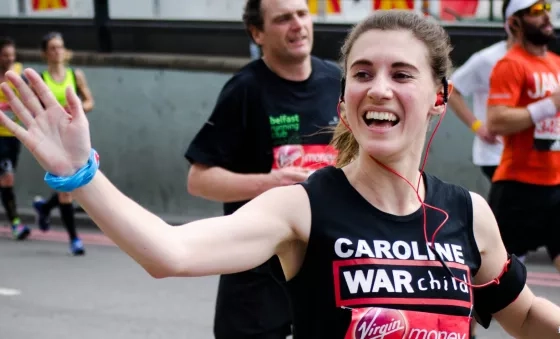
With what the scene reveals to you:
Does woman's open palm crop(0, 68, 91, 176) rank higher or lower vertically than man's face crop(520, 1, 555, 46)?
higher

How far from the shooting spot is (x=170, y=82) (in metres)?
11.4

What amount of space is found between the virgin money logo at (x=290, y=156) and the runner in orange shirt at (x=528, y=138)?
163 centimetres

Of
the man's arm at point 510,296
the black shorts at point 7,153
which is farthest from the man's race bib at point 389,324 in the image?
the black shorts at point 7,153

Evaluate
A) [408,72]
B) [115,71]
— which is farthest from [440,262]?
[115,71]

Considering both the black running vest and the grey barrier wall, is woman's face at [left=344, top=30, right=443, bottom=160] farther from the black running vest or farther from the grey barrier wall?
the grey barrier wall

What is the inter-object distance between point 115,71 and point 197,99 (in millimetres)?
1207

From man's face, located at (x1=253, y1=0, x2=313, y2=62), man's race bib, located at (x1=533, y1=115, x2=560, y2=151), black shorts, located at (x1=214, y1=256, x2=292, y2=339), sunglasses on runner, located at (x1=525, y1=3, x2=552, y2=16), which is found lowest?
black shorts, located at (x1=214, y1=256, x2=292, y2=339)

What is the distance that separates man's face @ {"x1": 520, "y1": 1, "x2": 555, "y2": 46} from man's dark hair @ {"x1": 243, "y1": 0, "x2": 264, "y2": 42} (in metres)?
1.71

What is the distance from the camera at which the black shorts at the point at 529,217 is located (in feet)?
18.1

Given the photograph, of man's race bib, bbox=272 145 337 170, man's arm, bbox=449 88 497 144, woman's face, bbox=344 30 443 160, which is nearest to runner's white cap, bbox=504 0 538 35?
man's arm, bbox=449 88 497 144

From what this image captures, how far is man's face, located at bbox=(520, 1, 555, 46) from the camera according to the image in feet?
18.6

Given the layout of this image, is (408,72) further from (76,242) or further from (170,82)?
(170,82)

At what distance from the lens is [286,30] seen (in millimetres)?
4516

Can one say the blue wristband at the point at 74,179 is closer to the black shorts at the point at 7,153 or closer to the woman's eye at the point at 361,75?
the woman's eye at the point at 361,75
